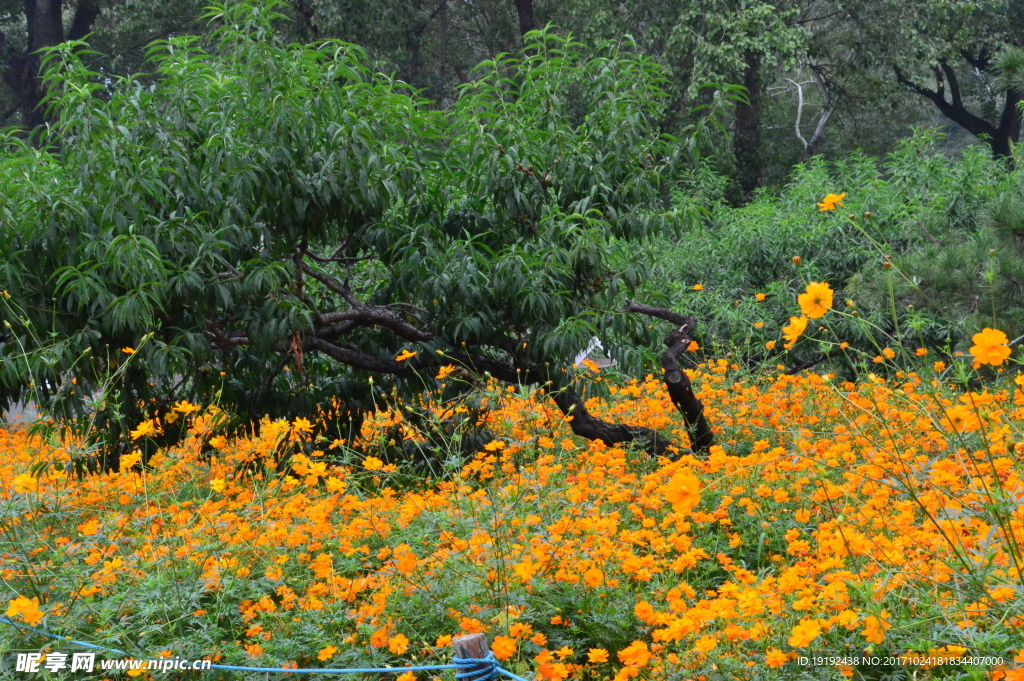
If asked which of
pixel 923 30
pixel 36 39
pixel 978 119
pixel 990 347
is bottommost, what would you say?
pixel 978 119

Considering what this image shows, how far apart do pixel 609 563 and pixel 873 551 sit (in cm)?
76

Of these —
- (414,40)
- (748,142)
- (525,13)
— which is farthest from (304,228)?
(414,40)

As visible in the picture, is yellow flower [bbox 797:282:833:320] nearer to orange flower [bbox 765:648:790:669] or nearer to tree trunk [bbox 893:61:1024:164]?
orange flower [bbox 765:648:790:669]

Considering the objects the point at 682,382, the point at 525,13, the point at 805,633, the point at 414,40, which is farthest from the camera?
the point at 414,40

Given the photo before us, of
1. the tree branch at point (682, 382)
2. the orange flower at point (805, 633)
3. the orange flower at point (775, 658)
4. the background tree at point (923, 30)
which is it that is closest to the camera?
the orange flower at point (805, 633)

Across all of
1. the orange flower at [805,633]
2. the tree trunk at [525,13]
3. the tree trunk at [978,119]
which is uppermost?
the tree trunk at [525,13]

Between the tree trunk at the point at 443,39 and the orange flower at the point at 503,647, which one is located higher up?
the tree trunk at the point at 443,39

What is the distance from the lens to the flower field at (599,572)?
75.8 inches

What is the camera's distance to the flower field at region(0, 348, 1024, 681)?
6.32 ft

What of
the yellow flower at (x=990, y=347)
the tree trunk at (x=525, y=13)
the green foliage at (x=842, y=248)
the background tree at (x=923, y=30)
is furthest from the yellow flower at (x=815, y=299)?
the tree trunk at (x=525, y=13)

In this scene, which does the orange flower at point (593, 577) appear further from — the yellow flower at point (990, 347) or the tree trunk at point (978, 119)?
the tree trunk at point (978, 119)

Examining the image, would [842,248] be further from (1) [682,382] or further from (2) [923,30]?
(2) [923,30]

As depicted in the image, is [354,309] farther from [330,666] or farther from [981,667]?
[981,667]

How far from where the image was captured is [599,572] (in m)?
2.50
